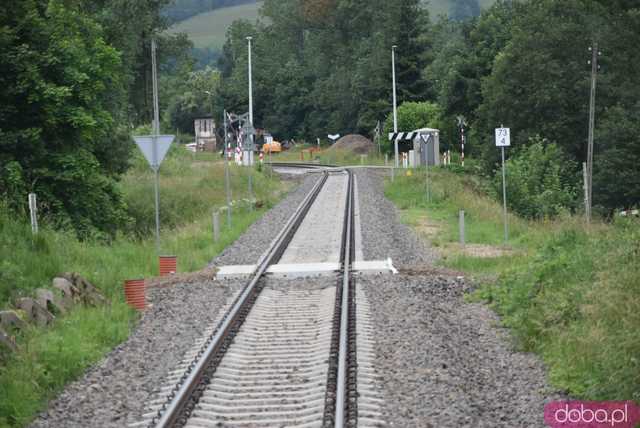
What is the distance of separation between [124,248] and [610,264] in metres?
12.4

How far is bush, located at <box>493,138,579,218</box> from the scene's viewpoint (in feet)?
130

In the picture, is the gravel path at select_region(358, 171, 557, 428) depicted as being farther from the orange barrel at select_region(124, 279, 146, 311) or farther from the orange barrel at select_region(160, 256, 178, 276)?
the orange barrel at select_region(160, 256, 178, 276)

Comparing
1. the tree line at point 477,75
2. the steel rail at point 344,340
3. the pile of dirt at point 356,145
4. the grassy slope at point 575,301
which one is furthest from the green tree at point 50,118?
the pile of dirt at point 356,145

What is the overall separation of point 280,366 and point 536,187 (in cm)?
3208

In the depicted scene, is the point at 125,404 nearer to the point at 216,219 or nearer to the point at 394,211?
the point at 216,219

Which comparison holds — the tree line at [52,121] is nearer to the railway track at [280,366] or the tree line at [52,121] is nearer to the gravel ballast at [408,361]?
the gravel ballast at [408,361]

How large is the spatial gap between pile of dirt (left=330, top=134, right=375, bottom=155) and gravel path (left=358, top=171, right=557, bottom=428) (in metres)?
62.0

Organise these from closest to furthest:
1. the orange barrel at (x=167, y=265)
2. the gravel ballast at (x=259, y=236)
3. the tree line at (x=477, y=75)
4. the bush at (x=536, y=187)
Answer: the orange barrel at (x=167, y=265) < the gravel ballast at (x=259, y=236) < the bush at (x=536, y=187) < the tree line at (x=477, y=75)

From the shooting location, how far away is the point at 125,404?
1032 centimetres

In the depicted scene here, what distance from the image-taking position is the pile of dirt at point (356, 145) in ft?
264

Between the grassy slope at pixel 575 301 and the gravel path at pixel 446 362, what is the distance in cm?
33

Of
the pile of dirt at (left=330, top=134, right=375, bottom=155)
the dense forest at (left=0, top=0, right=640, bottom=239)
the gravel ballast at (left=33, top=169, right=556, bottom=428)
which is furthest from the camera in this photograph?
the pile of dirt at (left=330, top=134, right=375, bottom=155)

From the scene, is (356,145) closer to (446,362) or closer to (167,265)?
(167,265)

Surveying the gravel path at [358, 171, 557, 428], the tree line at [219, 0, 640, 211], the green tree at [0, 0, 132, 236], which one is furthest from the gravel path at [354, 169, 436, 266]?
the tree line at [219, 0, 640, 211]
